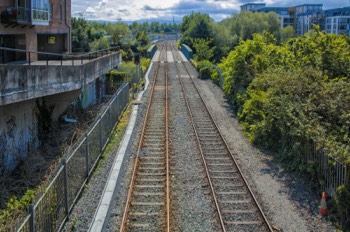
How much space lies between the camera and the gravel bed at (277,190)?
11.0 metres

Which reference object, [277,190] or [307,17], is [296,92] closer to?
[277,190]

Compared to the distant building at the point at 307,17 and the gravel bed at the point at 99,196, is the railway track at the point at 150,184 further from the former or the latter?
the distant building at the point at 307,17

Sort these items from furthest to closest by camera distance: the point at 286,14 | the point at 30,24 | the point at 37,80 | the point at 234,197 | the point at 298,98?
the point at 286,14, the point at 30,24, the point at 298,98, the point at 37,80, the point at 234,197

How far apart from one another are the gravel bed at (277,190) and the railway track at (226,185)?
0.91ft

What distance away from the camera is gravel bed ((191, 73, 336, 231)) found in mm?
10992

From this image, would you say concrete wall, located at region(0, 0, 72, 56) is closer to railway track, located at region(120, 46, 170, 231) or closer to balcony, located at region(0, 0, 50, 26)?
balcony, located at region(0, 0, 50, 26)

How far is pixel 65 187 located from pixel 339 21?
130 metres

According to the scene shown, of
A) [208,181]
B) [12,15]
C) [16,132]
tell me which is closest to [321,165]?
[208,181]

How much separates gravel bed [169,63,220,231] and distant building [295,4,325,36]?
125305 millimetres

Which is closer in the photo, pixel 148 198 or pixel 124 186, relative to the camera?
pixel 148 198

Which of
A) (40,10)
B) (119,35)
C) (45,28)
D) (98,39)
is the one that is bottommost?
(45,28)

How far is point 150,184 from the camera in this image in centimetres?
1336

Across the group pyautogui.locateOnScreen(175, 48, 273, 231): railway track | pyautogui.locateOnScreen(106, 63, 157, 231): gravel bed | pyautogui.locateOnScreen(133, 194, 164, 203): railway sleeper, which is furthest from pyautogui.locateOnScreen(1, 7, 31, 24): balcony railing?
pyautogui.locateOnScreen(133, 194, 164, 203): railway sleeper

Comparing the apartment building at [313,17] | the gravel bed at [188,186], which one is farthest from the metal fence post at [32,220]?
the apartment building at [313,17]
